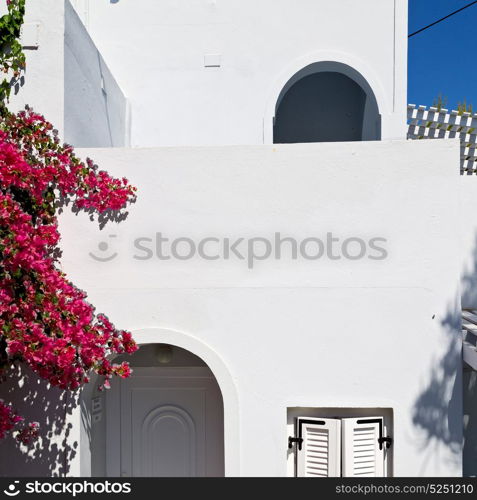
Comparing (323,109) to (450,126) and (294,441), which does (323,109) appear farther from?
(294,441)

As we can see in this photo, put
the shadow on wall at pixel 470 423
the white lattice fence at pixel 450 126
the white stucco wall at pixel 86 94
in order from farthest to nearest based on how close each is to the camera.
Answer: the white lattice fence at pixel 450 126, the shadow on wall at pixel 470 423, the white stucco wall at pixel 86 94

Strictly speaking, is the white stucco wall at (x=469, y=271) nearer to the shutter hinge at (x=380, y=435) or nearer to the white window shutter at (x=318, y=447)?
the shutter hinge at (x=380, y=435)

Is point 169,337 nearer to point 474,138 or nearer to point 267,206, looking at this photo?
point 267,206

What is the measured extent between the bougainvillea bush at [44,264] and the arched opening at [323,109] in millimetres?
6631

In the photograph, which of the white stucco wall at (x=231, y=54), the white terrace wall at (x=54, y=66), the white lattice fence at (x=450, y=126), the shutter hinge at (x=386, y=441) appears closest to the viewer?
the shutter hinge at (x=386, y=441)

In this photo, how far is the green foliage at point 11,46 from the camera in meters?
4.87

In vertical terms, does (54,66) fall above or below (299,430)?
above

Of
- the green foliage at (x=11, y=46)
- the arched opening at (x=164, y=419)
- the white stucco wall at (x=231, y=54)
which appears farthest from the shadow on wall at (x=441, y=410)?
the green foliage at (x=11, y=46)

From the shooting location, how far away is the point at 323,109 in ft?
35.8

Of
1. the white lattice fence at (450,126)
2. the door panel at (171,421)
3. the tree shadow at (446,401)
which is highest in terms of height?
the white lattice fence at (450,126)

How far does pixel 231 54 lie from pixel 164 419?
591 cm

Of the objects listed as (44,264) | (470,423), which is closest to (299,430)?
(470,423)

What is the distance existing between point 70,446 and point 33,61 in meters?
4.28
